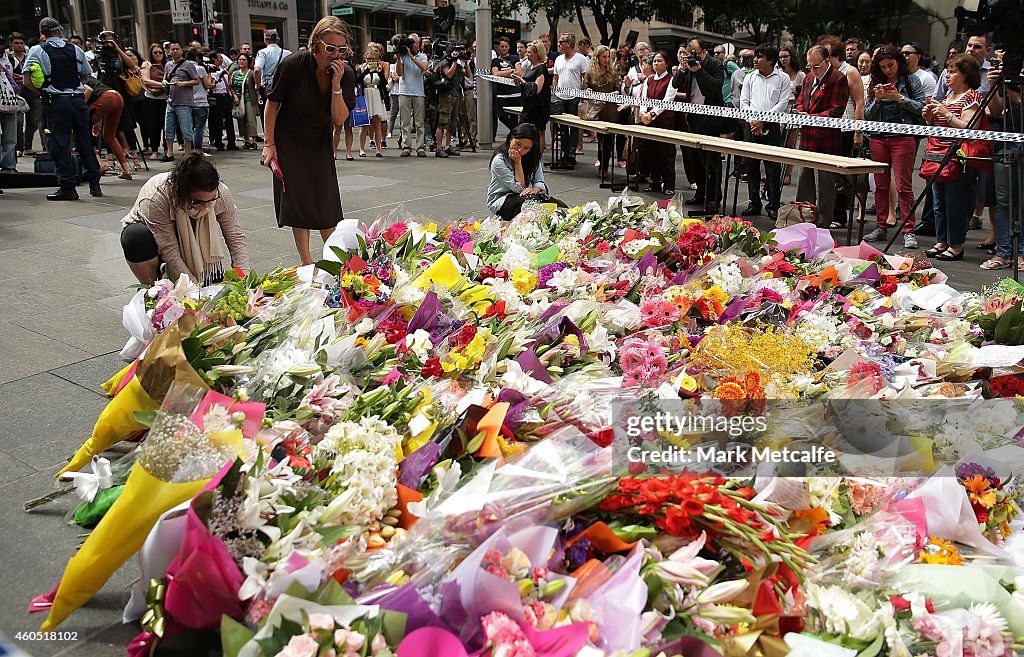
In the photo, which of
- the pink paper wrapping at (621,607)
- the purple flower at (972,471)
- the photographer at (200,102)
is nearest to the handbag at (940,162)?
the purple flower at (972,471)

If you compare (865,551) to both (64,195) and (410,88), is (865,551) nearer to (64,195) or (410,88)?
(64,195)

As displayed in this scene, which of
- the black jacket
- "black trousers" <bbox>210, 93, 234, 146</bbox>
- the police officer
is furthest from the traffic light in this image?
the police officer

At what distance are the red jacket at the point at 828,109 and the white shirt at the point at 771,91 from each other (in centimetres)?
49

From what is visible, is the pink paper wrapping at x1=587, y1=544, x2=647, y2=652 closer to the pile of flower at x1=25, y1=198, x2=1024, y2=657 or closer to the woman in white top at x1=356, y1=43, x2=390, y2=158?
the pile of flower at x1=25, y1=198, x2=1024, y2=657

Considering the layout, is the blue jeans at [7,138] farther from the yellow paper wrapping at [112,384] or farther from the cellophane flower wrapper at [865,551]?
the cellophane flower wrapper at [865,551]

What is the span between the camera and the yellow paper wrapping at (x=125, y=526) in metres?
1.94

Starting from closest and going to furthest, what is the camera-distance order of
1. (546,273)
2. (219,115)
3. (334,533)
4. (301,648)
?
1. (301,648)
2. (334,533)
3. (546,273)
4. (219,115)

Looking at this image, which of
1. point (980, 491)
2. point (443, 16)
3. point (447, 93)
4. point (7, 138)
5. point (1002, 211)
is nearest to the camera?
point (980, 491)

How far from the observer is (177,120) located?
12.3 m

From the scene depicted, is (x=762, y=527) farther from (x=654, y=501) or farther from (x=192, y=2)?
(x=192, y=2)

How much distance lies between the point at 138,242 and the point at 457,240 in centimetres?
167

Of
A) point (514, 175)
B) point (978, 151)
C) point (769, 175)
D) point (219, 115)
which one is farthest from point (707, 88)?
point (219, 115)

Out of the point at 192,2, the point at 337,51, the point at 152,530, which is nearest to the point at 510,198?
the point at 337,51

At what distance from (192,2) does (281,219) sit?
40.7 ft
